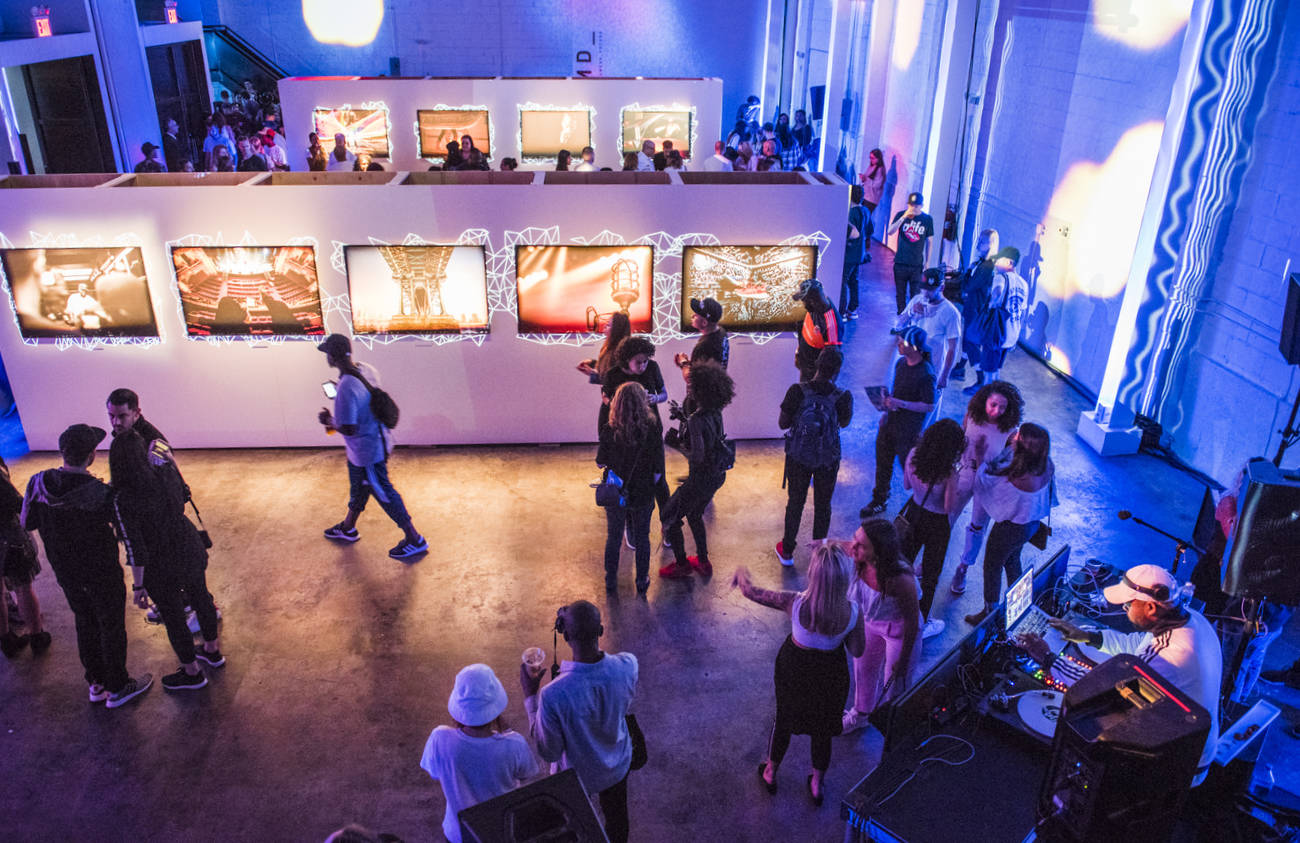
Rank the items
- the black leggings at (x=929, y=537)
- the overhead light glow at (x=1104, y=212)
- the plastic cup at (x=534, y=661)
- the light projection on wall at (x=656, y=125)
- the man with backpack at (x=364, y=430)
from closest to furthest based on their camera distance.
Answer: the plastic cup at (x=534, y=661) → the black leggings at (x=929, y=537) → the man with backpack at (x=364, y=430) → the overhead light glow at (x=1104, y=212) → the light projection on wall at (x=656, y=125)

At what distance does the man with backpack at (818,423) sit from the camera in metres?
4.94

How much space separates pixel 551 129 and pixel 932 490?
9.98 m

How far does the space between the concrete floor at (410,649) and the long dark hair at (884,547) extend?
3.11 ft

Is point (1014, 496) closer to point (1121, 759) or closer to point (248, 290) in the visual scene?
point (1121, 759)

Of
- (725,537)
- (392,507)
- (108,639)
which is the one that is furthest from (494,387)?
(108,639)

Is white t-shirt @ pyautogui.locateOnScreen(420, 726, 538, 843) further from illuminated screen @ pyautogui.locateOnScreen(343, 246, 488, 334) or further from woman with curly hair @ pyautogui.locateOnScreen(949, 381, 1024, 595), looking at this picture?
illuminated screen @ pyautogui.locateOnScreen(343, 246, 488, 334)

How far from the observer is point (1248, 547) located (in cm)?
366

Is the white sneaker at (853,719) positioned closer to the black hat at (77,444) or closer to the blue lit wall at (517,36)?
the black hat at (77,444)

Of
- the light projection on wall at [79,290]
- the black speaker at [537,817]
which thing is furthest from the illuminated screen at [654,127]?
the black speaker at [537,817]

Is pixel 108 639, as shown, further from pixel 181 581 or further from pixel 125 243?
pixel 125 243

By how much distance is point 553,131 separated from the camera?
12.8m

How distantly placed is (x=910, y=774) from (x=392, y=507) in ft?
11.4

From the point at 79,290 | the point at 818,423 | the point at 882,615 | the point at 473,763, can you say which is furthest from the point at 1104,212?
the point at 79,290

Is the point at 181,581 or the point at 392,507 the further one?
the point at 392,507
